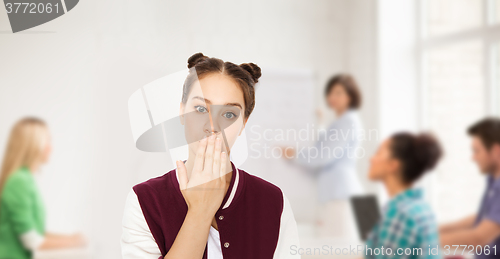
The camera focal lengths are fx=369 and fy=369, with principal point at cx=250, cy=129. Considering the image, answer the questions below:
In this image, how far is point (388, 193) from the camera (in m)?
0.86

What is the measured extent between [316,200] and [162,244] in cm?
37

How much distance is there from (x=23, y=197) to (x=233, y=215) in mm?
594

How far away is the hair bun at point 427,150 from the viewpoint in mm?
870

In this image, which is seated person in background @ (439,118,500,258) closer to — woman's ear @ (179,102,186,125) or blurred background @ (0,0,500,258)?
blurred background @ (0,0,500,258)

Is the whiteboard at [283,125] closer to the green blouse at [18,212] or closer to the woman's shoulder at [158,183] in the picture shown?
the woman's shoulder at [158,183]

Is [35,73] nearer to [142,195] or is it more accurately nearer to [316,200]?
[142,195]

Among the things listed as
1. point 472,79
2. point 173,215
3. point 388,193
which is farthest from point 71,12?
point 472,79

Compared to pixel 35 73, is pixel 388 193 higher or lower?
lower

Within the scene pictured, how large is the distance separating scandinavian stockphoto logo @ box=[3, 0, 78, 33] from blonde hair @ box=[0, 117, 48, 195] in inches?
8.9

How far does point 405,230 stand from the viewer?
2.75ft

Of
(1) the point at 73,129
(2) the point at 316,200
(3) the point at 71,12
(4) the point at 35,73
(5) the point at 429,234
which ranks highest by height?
(3) the point at 71,12

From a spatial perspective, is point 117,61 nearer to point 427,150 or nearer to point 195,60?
point 195,60

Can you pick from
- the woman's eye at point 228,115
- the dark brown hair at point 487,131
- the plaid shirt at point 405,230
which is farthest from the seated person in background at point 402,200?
the woman's eye at point 228,115

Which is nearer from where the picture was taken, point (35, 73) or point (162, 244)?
point (162, 244)
